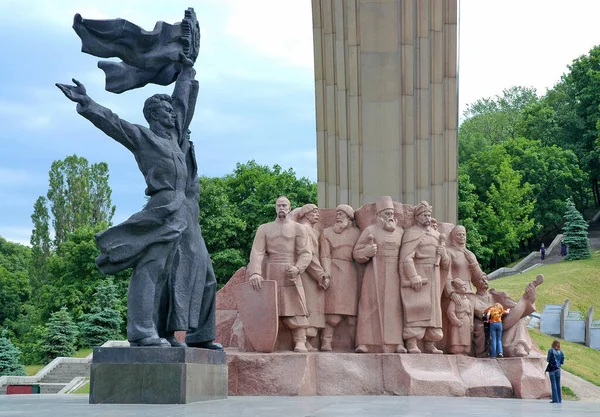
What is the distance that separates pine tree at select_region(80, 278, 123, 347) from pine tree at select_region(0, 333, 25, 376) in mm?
4170

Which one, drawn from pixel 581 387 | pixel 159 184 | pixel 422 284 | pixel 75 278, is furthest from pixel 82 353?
pixel 159 184

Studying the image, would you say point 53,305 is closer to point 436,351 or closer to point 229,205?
point 229,205

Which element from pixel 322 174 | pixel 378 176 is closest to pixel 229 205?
pixel 322 174

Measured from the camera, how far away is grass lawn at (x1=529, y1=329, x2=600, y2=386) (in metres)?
21.9

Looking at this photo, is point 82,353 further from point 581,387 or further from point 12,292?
point 581,387

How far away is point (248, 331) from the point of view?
13.7 m

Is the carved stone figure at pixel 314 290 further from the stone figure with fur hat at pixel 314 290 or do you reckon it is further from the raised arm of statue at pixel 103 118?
the raised arm of statue at pixel 103 118

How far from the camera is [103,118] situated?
837 cm

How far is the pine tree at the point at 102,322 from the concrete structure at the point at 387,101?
16.6 m

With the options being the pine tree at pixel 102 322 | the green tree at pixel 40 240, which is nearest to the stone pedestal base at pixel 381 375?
the pine tree at pixel 102 322

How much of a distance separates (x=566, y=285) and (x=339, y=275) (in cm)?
2924

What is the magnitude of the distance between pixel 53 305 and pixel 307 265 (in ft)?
110

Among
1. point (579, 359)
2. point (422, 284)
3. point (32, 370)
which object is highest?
point (422, 284)

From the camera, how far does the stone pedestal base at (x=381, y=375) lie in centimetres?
1309
